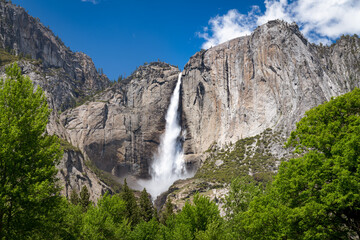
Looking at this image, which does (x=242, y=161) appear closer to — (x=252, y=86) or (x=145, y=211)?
(x=252, y=86)

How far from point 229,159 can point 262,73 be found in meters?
39.6

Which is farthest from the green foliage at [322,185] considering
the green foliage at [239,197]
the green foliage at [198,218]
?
the green foliage at [198,218]

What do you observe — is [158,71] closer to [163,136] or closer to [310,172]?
[163,136]

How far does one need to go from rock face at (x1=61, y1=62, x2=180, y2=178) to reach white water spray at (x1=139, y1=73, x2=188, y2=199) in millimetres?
3064

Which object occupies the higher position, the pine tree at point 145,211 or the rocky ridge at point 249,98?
the rocky ridge at point 249,98

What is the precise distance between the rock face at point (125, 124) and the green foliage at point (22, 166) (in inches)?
4856

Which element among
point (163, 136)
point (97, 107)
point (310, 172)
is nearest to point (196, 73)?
point (163, 136)

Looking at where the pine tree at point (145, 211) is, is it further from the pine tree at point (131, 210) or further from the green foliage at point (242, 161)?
the green foliage at point (242, 161)

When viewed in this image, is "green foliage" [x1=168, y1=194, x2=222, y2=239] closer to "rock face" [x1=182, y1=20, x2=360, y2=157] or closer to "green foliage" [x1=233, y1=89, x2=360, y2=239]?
"green foliage" [x1=233, y1=89, x2=360, y2=239]

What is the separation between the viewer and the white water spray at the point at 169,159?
13650cm

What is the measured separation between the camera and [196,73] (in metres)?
144

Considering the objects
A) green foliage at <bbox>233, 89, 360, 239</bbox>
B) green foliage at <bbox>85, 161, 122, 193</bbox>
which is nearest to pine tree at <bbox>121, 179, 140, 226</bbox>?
green foliage at <bbox>233, 89, 360, 239</bbox>

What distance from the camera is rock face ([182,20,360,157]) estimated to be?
113375 mm

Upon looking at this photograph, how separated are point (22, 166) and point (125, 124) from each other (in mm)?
132636
